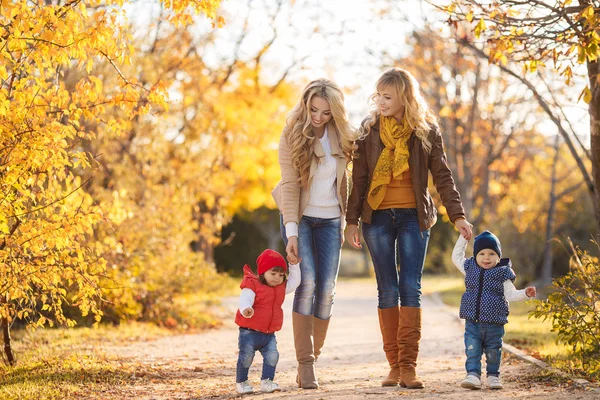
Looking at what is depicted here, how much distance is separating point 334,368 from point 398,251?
6.49 ft

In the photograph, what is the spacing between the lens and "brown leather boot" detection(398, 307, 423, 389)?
5.58 meters

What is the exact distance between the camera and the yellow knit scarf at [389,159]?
5.60 metres

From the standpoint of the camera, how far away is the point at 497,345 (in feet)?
18.5

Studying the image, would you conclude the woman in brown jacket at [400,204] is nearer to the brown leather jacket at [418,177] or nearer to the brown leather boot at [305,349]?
the brown leather jacket at [418,177]

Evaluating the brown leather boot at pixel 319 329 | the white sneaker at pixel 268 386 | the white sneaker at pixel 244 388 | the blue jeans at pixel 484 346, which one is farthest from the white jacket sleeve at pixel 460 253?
the white sneaker at pixel 244 388

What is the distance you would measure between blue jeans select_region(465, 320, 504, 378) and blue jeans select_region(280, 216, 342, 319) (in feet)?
3.27

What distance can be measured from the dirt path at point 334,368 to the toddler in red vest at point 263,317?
16 centimetres

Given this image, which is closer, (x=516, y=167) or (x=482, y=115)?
(x=482, y=115)

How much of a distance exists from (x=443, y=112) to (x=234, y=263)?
13671 mm

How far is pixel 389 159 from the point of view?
564 centimetres

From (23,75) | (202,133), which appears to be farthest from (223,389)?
(202,133)

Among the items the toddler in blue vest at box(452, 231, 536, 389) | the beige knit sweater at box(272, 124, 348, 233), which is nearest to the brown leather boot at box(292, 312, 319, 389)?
the beige knit sweater at box(272, 124, 348, 233)

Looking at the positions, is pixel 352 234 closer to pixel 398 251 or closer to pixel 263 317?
pixel 398 251

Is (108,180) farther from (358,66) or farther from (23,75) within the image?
(358,66)
